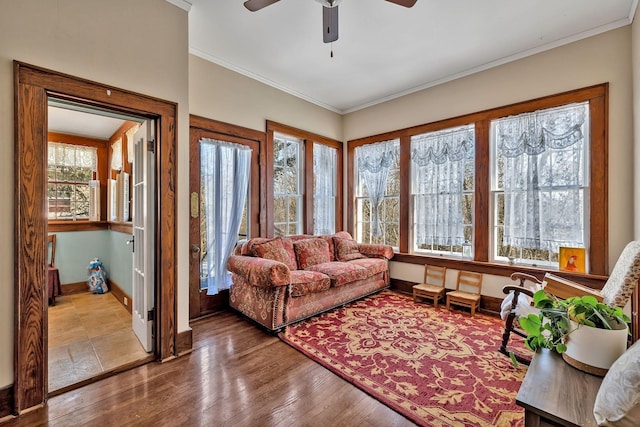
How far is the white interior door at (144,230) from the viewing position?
2.48 metres

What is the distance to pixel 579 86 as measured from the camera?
10.1ft

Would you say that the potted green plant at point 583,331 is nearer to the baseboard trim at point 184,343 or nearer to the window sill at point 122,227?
the baseboard trim at point 184,343

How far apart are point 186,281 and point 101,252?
10.3 ft

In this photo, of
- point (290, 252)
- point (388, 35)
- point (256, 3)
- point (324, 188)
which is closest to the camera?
point (256, 3)

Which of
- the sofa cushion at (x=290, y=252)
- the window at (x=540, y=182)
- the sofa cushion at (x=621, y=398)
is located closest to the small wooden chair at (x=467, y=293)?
the window at (x=540, y=182)

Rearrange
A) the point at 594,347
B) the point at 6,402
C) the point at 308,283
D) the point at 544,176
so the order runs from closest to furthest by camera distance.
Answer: the point at 594,347
the point at 6,402
the point at 308,283
the point at 544,176

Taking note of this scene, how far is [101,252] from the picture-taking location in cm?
472

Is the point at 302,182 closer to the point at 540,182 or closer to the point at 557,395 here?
the point at 540,182

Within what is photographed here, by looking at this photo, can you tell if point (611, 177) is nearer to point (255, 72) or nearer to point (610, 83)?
point (610, 83)

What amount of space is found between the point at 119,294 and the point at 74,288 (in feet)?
3.49

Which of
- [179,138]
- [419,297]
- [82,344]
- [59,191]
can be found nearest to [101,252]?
[59,191]

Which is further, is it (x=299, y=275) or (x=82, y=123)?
(x=82, y=123)

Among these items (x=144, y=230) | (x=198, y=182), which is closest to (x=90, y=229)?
(x=198, y=182)

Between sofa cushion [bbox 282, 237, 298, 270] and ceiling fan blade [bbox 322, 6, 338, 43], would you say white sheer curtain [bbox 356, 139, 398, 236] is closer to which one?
sofa cushion [bbox 282, 237, 298, 270]
